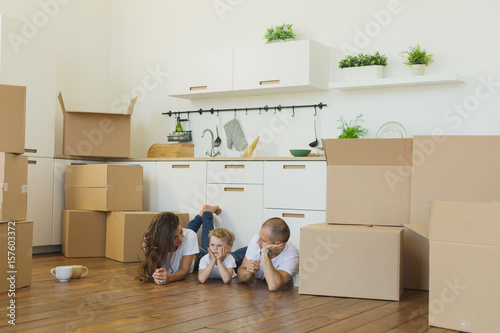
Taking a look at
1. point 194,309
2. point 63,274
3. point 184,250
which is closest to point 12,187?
point 63,274

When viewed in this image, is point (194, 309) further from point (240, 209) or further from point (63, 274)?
point (240, 209)

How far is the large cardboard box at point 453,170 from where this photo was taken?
3006 mm

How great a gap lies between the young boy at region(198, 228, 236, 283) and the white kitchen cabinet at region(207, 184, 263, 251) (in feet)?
2.86

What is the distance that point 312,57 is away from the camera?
4.58 meters

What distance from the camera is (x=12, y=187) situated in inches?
125

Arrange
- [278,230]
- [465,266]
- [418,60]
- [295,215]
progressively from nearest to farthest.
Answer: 1. [465,266]
2. [278,230]
3. [418,60]
4. [295,215]

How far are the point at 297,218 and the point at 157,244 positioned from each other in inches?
48.5

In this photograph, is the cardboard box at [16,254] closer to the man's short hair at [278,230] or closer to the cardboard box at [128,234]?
the cardboard box at [128,234]

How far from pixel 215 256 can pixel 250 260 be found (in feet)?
0.70

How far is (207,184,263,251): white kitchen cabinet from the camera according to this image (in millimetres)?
4539

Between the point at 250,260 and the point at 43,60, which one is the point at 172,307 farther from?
the point at 43,60

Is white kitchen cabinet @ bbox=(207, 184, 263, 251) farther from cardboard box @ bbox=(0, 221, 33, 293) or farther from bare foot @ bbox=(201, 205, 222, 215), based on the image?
cardboard box @ bbox=(0, 221, 33, 293)

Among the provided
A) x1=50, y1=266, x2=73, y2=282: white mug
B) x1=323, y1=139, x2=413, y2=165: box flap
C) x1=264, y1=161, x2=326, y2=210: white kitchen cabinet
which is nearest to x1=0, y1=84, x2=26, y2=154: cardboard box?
x1=50, y1=266, x2=73, y2=282: white mug

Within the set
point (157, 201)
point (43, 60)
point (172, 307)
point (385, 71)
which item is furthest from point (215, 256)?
point (43, 60)
